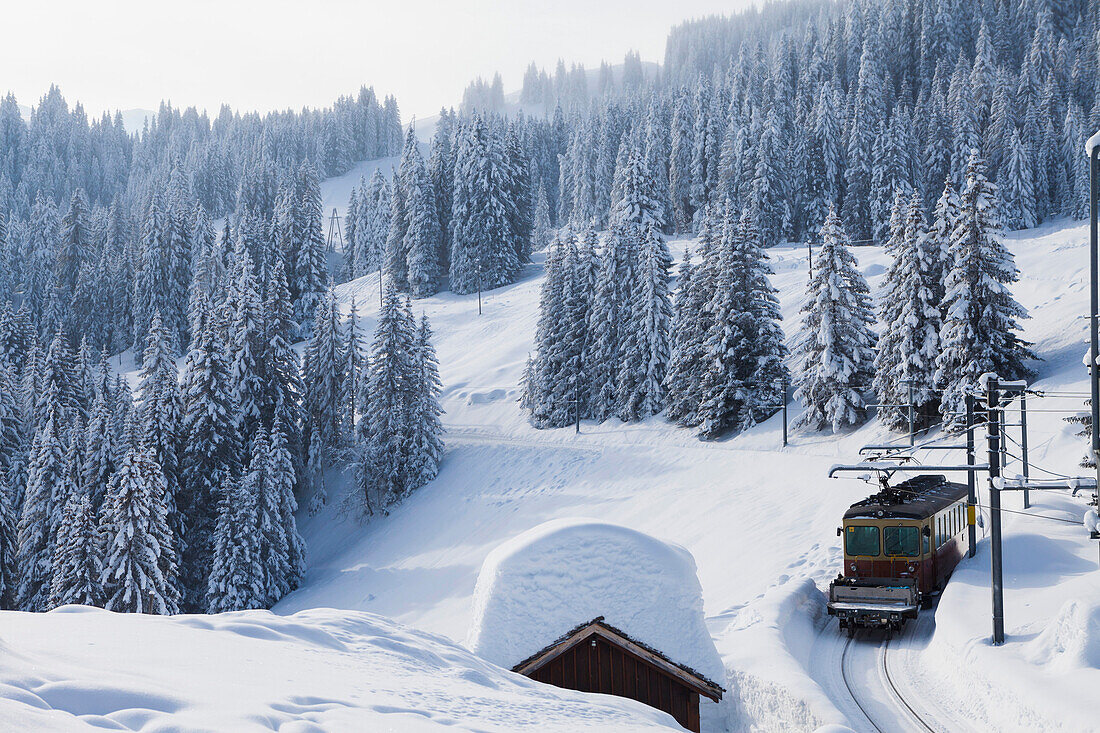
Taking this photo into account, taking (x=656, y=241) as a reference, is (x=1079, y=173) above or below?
above

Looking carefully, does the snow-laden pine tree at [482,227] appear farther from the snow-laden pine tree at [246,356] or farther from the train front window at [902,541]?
the train front window at [902,541]

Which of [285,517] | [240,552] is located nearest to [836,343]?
[285,517]

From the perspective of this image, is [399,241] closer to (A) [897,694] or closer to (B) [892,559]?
(B) [892,559]

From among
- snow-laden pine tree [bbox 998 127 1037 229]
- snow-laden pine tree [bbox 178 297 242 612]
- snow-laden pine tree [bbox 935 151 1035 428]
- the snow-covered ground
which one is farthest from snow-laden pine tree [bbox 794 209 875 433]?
snow-laden pine tree [bbox 998 127 1037 229]

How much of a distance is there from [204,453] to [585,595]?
3881 cm

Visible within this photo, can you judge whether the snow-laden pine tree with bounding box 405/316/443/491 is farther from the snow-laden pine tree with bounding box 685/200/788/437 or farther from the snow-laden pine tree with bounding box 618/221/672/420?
the snow-laden pine tree with bounding box 685/200/788/437

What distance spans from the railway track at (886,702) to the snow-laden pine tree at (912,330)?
61.8 feet

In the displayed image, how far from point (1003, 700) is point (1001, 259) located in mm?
→ 24773

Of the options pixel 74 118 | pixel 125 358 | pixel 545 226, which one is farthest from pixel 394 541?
pixel 74 118

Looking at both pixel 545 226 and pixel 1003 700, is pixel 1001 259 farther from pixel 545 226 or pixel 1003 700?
pixel 545 226

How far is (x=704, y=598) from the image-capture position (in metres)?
30.0

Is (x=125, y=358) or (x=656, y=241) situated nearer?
(x=656, y=241)

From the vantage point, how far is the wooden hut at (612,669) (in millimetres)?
16031

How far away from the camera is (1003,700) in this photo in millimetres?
17094
